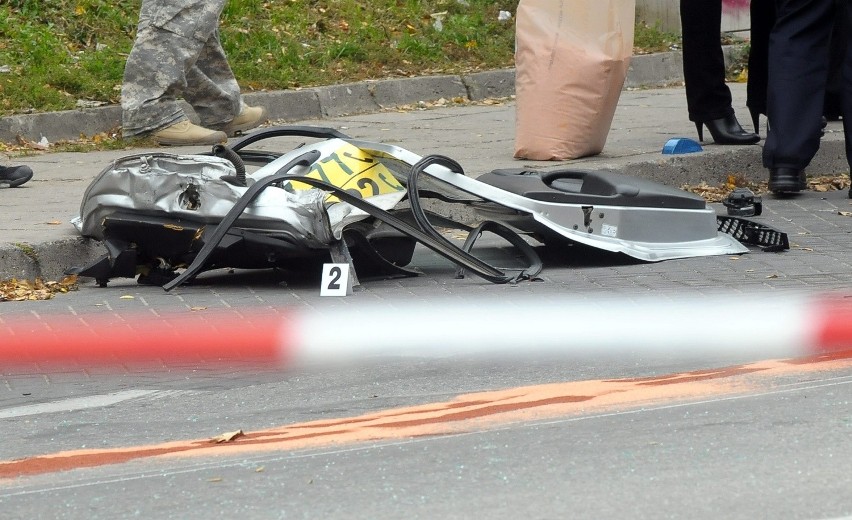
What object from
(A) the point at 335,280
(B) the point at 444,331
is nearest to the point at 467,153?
(A) the point at 335,280

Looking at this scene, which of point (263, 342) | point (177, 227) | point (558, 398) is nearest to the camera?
point (558, 398)

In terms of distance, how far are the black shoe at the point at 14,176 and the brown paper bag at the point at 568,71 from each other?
226cm

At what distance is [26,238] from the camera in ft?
17.1

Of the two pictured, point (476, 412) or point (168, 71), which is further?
point (168, 71)

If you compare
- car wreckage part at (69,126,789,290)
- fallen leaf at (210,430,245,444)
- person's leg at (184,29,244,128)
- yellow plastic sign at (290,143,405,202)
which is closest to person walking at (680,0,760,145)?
car wreckage part at (69,126,789,290)

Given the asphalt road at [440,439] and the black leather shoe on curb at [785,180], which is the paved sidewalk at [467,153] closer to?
the black leather shoe on curb at [785,180]

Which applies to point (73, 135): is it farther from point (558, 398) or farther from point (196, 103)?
point (558, 398)

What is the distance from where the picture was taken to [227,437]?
124 inches

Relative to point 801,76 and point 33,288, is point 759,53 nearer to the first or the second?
point 801,76

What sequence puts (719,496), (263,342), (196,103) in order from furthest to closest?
1. (196,103)
2. (263,342)
3. (719,496)

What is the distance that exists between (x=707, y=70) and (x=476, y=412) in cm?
419

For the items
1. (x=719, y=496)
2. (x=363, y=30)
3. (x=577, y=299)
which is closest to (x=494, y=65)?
(x=363, y=30)

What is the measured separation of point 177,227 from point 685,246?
1.81 metres

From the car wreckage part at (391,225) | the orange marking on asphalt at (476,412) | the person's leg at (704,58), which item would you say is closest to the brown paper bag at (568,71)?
the person's leg at (704,58)
